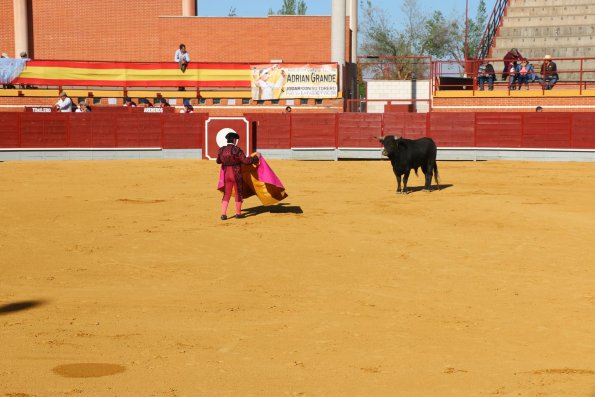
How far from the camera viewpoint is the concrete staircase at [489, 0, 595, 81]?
30.3 metres

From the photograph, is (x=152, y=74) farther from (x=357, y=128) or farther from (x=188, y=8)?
(x=188, y=8)

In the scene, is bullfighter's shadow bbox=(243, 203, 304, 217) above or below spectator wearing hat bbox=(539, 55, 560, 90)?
below

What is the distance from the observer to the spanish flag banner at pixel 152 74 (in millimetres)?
28328

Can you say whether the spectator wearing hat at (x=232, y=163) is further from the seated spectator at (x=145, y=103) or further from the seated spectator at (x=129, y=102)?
the seated spectator at (x=145, y=103)

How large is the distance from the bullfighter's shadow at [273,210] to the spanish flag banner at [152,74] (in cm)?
1510

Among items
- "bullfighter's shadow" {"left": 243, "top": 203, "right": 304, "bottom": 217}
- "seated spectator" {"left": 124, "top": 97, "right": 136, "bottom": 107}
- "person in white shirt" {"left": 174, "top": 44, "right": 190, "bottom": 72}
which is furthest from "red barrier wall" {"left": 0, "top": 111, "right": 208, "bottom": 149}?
"bullfighter's shadow" {"left": 243, "top": 203, "right": 304, "bottom": 217}

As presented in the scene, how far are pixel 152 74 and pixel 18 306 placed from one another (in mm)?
21910

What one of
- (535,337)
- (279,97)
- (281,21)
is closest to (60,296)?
(535,337)

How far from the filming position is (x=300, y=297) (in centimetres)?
759

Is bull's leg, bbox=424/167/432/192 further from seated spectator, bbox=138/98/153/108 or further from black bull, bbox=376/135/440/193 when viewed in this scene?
seated spectator, bbox=138/98/153/108

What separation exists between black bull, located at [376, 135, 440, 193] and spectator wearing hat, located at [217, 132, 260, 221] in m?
3.54

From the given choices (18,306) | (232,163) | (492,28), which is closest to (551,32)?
(492,28)

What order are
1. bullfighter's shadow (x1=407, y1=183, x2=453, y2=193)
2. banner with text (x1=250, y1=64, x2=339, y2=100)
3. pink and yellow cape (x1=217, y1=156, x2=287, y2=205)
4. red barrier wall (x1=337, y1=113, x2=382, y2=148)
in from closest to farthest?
pink and yellow cape (x1=217, y1=156, x2=287, y2=205) < bullfighter's shadow (x1=407, y1=183, x2=453, y2=193) < red barrier wall (x1=337, y1=113, x2=382, y2=148) < banner with text (x1=250, y1=64, x2=339, y2=100)

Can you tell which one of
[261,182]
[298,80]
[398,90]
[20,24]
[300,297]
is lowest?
[300,297]
